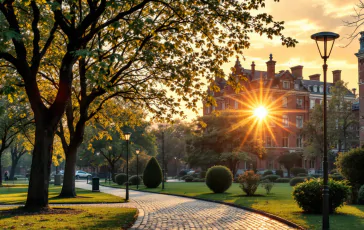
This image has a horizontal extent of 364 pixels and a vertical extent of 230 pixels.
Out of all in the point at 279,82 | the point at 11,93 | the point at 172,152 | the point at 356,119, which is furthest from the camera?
the point at 172,152

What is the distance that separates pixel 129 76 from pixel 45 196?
8758 millimetres

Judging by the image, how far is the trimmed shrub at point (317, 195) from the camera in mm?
16984

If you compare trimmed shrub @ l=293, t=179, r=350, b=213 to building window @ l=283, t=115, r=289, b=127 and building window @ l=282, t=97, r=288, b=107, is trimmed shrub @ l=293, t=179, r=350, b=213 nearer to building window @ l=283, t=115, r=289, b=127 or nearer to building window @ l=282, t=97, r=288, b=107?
building window @ l=282, t=97, r=288, b=107

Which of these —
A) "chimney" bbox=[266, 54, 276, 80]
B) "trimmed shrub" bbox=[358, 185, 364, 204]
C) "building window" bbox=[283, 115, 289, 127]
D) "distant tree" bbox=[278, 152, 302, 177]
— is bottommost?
"trimmed shrub" bbox=[358, 185, 364, 204]

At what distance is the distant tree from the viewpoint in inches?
2825

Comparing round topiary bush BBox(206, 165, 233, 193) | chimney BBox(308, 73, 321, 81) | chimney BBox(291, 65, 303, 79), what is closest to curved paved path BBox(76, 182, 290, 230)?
round topiary bush BBox(206, 165, 233, 193)

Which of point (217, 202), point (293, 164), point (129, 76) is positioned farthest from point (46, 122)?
point (293, 164)

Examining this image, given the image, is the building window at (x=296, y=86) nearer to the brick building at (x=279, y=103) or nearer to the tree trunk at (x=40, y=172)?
the brick building at (x=279, y=103)

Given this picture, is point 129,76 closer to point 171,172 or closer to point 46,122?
point 46,122

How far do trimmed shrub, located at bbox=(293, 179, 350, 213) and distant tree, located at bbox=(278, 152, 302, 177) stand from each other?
55390 millimetres

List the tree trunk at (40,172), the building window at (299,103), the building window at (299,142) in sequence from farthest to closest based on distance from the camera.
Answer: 1. the building window at (299,103)
2. the building window at (299,142)
3. the tree trunk at (40,172)

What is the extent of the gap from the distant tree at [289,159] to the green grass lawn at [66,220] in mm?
57154

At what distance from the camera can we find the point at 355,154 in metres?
23.0

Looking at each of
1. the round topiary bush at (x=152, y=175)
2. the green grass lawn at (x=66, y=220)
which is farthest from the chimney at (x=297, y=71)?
the green grass lawn at (x=66, y=220)
